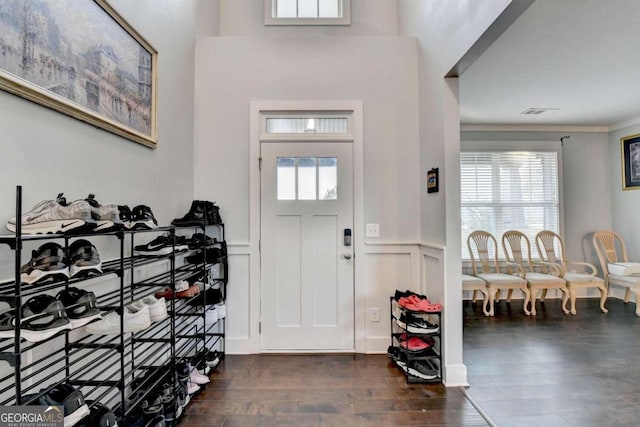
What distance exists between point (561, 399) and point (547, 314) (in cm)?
213

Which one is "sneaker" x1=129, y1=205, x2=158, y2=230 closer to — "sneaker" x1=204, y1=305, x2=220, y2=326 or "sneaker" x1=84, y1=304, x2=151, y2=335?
"sneaker" x1=84, y1=304, x2=151, y2=335

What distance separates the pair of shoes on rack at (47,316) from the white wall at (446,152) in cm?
216

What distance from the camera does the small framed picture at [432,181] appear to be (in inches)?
94.7

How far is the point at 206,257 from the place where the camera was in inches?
94.1

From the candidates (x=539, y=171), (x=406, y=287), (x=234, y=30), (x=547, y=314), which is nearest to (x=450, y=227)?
(x=406, y=287)

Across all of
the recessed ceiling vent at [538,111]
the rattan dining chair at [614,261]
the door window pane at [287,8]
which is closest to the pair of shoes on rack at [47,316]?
the door window pane at [287,8]

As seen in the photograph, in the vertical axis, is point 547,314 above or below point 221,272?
below

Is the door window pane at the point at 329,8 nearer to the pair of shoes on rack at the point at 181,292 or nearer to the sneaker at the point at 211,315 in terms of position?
the pair of shoes on rack at the point at 181,292

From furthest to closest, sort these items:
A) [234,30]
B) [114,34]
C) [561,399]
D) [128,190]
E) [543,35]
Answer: [234,30], [543,35], [561,399], [128,190], [114,34]

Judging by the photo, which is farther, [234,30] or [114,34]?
[234,30]

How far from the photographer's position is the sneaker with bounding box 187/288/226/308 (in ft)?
7.33

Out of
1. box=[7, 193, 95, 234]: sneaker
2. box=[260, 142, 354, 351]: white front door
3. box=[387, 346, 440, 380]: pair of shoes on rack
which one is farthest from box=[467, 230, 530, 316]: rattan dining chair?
box=[7, 193, 95, 234]: sneaker

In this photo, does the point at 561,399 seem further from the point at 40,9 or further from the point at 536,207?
the point at 40,9

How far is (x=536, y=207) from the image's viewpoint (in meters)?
4.54
